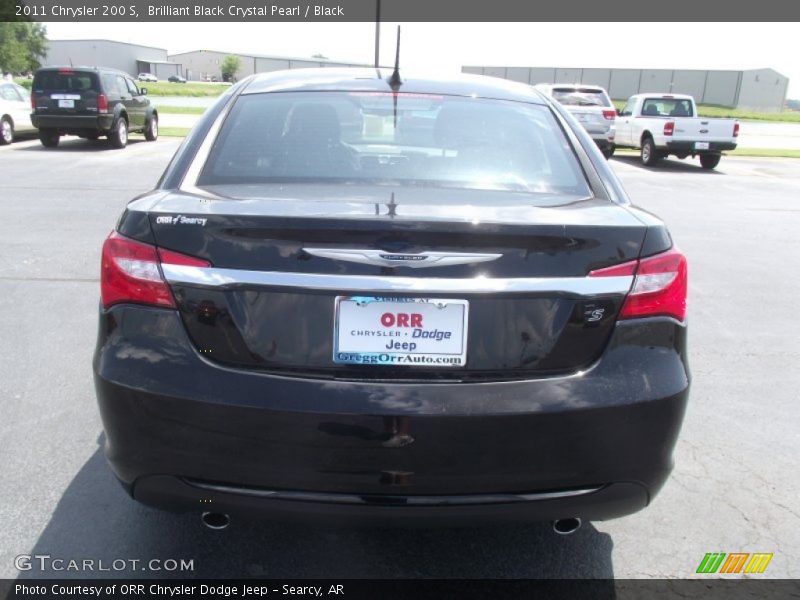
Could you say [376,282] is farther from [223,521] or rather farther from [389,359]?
[223,521]

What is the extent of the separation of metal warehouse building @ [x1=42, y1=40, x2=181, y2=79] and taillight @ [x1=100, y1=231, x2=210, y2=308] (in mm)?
105824

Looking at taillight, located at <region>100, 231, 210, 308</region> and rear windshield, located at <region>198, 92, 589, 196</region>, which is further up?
rear windshield, located at <region>198, 92, 589, 196</region>

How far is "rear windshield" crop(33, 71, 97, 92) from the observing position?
17484 mm

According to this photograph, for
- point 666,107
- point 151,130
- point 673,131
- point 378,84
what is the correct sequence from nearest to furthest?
point 378,84
point 673,131
point 666,107
point 151,130

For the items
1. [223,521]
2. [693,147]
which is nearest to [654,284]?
[223,521]

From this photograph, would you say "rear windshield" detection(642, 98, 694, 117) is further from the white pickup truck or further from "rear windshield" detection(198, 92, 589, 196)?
"rear windshield" detection(198, 92, 589, 196)

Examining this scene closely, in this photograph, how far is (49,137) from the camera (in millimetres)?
17859

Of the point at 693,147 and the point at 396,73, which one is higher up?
the point at 396,73

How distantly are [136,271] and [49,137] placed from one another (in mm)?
18006

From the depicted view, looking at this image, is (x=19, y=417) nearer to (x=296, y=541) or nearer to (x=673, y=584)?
(x=296, y=541)

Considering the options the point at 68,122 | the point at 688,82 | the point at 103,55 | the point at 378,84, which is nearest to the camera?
the point at 378,84

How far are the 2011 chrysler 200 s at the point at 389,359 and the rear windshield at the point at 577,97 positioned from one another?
773 inches

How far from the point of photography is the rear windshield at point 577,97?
20.7m

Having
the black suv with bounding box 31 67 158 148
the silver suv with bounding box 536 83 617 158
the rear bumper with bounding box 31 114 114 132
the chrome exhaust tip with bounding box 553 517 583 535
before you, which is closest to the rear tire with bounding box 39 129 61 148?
the black suv with bounding box 31 67 158 148
